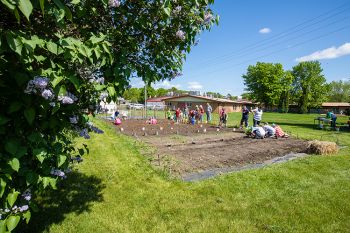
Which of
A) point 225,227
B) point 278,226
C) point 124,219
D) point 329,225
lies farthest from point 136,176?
point 329,225

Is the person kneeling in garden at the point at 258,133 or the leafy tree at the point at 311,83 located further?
the leafy tree at the point at 311,83

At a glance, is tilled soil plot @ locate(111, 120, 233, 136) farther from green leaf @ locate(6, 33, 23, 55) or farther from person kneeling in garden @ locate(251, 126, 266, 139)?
green leaf @ locate(6, 33, 23, 55)

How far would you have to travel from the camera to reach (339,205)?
21.5 ft

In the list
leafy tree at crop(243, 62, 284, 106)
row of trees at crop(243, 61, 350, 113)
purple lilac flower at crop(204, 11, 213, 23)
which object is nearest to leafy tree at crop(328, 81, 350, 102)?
row of trees at crop(243, 61, 350, 113)

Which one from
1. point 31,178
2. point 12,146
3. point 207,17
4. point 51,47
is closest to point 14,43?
point 51,47

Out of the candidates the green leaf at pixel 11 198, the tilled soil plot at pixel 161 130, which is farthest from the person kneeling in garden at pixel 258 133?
Answer: the green leaf at pixel 11 198

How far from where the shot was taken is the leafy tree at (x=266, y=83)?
8396 cm

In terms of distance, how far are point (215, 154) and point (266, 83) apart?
76580mm

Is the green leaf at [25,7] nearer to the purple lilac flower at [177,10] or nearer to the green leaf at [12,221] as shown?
the green leaf at [12,221]

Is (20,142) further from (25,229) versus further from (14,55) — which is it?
(25,229)

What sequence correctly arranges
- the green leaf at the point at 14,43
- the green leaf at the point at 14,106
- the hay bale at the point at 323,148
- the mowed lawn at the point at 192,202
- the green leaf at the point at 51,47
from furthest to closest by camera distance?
the hay bale at the point at 323,148, the mowed lawn at the point at 192,202, the green leaf at the point at 14,106, the green leaf at the point at 51,47, the green leaf at the point at 14,43

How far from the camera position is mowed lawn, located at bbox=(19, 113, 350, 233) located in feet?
17.7

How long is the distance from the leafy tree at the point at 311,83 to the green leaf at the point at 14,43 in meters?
94.4

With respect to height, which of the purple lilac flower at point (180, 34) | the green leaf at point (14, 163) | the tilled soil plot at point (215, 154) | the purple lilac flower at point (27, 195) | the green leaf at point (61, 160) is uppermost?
the purple lilac flower at point (180, 34)
